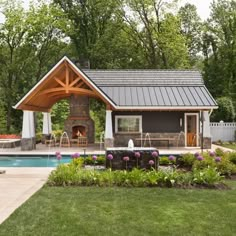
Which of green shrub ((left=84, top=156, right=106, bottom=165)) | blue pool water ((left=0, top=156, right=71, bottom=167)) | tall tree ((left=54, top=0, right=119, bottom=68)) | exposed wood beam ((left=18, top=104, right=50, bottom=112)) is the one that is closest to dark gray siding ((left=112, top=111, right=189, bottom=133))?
exposed wood beam ((left=18, top=104, right=50, bottom=112))

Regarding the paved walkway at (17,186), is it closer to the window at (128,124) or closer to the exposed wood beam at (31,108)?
the exposed wood beam at (31,108)

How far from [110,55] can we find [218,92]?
441 inches

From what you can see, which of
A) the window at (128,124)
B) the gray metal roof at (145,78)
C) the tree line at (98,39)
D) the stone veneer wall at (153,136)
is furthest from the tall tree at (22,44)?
the stone veneer wall at (153,136)

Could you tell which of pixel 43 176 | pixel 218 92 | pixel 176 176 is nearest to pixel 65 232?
pixel 176 176

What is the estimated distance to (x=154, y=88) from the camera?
21.5 metres

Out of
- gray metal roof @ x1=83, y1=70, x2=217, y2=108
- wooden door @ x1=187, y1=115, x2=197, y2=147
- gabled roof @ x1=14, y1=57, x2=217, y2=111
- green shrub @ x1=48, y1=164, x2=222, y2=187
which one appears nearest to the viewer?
green shrub @ x1=48, y1=164, x2=222, y2=187

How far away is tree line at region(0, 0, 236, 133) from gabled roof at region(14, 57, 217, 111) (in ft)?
32.8

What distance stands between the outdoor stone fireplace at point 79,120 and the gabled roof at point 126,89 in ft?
3.40

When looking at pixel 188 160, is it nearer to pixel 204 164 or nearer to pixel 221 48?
pixel 204 164

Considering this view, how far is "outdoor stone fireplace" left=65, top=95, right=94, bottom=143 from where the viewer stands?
850 inches

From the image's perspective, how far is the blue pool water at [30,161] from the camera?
14.7 meters

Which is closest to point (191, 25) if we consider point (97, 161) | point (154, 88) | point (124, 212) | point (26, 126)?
point (154, 88)

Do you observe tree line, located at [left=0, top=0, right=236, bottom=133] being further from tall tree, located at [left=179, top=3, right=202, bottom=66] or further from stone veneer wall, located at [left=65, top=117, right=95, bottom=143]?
stone veneer wall, located at [left=65, top=117, right=95, bottom=143]

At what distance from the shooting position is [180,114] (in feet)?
68.0
